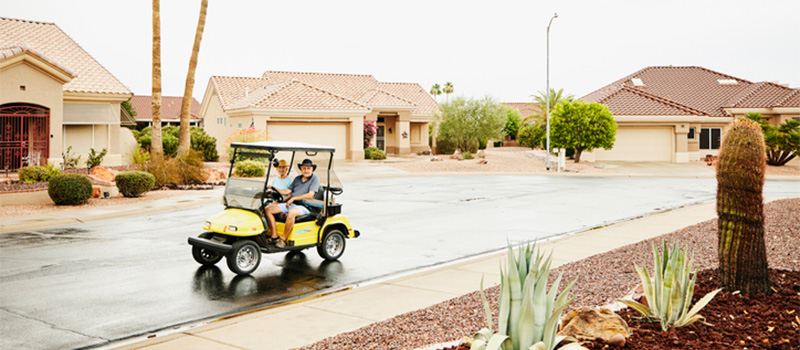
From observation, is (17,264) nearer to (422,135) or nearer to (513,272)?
(513,272)

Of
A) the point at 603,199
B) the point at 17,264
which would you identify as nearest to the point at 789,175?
the point at 603,199

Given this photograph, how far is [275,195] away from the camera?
1000 centimetres

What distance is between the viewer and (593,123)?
127ft

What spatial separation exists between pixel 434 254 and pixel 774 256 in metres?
5.14

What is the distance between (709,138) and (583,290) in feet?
138

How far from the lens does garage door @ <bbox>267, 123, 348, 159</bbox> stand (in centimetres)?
3941

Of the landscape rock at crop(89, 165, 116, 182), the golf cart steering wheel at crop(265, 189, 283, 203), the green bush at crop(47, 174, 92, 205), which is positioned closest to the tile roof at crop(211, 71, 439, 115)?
the landscape rock at crop(89, 165, 116, 182)

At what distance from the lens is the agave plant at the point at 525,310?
447 centimetres

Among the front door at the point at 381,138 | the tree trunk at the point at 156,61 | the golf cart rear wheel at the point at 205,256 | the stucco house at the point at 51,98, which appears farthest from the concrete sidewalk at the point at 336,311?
the front door at the point at 381,138

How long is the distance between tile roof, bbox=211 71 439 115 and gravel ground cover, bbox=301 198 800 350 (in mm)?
30354

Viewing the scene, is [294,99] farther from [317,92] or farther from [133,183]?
[133,183]

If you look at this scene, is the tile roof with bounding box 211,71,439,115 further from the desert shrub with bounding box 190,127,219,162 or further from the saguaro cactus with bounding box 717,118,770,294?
the saguaro cactus with bounding box 717,118,770,294

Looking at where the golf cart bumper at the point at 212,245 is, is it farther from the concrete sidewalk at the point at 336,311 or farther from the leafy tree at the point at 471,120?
the leafy tree at the point at 471,120

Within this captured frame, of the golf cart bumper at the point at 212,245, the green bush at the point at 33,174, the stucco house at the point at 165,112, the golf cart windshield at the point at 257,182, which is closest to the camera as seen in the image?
the golf cart bumper at the point at 212,245
